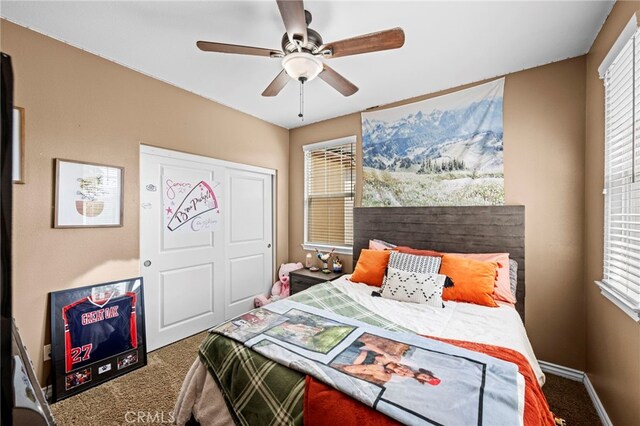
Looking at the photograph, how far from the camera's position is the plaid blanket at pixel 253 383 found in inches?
45.6

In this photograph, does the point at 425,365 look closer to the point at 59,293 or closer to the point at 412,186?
the point at 412,186

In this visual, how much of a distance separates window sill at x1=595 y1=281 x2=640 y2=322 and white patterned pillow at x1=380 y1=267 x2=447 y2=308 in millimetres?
930

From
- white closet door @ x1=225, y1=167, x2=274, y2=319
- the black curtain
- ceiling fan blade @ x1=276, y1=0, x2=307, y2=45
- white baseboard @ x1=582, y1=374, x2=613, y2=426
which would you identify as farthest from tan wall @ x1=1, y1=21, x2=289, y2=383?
white baseboard @ x1=582, y1=374, x2=613, y2=426

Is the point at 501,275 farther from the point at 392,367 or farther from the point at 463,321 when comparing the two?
the point at 392,367

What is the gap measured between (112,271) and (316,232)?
2.35m

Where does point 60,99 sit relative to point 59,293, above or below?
above

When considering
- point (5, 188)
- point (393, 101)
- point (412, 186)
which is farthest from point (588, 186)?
point (5, 188)

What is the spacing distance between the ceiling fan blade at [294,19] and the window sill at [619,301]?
2190 mm

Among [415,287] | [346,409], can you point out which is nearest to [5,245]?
[346,409]

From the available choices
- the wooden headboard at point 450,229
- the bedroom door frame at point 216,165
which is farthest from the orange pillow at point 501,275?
the bedroom door frame at point 216,165

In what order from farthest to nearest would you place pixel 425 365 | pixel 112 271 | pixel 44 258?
pixel 112 271
pixel 44 258
pixel 425 365

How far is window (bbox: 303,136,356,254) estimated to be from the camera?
357 cm

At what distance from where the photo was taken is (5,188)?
1.46 feet

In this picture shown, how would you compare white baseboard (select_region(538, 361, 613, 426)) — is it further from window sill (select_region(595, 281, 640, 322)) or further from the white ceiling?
the white ceiling
